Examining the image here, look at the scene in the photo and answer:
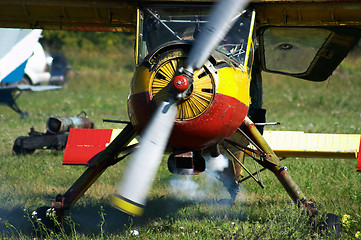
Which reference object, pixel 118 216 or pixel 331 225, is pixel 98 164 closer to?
pixel 118 216

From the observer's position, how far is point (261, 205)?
23.1 ft

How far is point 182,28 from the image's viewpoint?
5516 millimetres

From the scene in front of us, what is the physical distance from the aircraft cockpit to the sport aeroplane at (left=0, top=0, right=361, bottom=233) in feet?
0.04

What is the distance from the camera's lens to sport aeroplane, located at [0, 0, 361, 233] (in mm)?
4574

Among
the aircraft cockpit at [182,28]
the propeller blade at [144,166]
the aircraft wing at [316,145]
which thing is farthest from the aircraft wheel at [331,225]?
the propeller blade at [144,166]

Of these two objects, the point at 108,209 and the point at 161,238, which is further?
the point at 108,209

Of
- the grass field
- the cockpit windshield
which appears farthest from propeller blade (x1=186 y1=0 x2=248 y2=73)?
the grass field

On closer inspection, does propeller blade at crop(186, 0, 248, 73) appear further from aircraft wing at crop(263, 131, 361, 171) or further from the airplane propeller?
aircraft wing at crop(263, 131, 361, 171)

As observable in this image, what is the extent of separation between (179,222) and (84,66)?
15188 mm

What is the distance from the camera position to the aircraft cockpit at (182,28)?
213 inches

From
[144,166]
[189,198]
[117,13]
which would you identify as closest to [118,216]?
[189,198]

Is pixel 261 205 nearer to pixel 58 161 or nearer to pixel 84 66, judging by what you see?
pixel 58 161

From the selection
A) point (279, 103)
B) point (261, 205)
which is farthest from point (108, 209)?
point (279, 103)

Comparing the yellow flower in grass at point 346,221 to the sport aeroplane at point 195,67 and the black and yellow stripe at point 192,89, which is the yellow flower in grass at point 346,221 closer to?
the sport aeroplane at point 195,67
